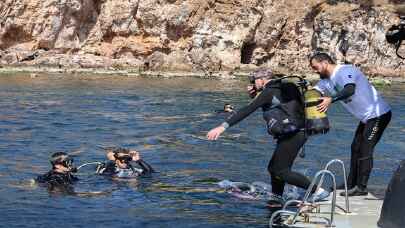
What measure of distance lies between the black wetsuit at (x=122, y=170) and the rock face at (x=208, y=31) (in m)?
49.3


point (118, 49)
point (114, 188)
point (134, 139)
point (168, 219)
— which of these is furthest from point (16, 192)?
point (118, 49)

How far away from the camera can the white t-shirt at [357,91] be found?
1003 cm

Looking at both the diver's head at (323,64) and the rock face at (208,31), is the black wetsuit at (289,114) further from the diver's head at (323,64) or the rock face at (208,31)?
the rock face at (208,31)

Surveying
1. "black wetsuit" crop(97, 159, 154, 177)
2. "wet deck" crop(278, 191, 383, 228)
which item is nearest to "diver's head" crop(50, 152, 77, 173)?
"black wetsuit" crop(97, 159, 154, 177)

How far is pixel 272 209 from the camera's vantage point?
1092 cm

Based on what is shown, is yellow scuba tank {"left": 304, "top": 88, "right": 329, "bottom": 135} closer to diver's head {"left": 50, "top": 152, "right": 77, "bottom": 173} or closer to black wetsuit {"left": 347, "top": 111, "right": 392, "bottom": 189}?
black wetsuit {"left": 347, "top": 111, "right": 392, "bottom": 189}

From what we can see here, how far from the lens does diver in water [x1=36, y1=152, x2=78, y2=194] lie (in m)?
12.9

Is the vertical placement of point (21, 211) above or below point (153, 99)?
above

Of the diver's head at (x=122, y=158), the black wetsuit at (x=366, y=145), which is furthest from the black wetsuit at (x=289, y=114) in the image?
the diver's head at (x=122, y=158)

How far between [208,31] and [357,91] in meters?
57.9

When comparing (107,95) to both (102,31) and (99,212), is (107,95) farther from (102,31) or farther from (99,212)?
(102,31)

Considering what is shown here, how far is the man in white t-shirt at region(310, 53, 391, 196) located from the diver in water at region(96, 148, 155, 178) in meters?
4.89

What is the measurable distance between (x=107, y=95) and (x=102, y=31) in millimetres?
31777

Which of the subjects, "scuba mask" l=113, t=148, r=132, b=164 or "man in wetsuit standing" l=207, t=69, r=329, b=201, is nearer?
"man in wetsuit standing" l=207, t=69, r=329, b=201
